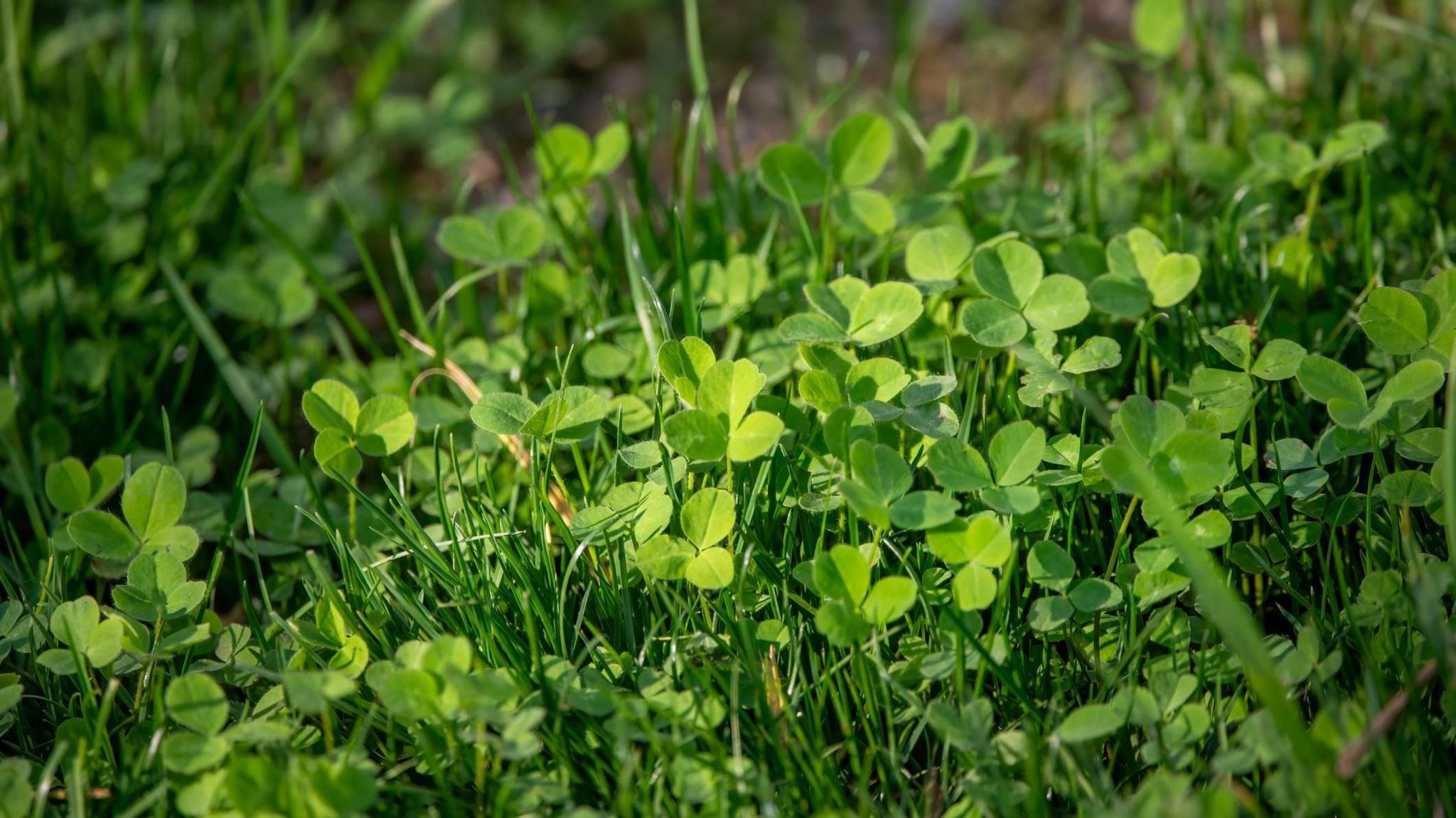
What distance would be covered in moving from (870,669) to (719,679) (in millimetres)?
201

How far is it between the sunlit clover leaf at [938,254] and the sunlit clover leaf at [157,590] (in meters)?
1.15

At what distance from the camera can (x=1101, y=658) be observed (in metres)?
1.51

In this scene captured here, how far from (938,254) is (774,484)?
1.65ft

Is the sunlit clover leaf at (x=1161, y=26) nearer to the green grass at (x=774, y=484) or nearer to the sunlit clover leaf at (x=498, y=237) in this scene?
the green grass at (x=774, y=484)

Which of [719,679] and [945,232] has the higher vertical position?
[945,232]

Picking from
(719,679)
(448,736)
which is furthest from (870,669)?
(448,736)

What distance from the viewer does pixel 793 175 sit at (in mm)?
2006

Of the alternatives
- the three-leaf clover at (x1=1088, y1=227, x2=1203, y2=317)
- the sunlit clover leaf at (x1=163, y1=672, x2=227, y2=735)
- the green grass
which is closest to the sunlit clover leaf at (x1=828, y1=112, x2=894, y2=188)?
the green grass

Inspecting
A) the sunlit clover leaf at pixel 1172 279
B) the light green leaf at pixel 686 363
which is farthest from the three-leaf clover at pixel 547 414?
the sunlit clover leaf at pixel 1172 279

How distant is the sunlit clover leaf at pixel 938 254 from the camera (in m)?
1.84

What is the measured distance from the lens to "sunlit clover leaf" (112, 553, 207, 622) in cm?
153

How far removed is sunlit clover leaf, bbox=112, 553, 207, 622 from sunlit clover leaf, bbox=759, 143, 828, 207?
1.09 metres


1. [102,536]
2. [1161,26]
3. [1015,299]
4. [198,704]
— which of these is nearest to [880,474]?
[1015,299]

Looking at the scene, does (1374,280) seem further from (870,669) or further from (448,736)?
(448,736)
